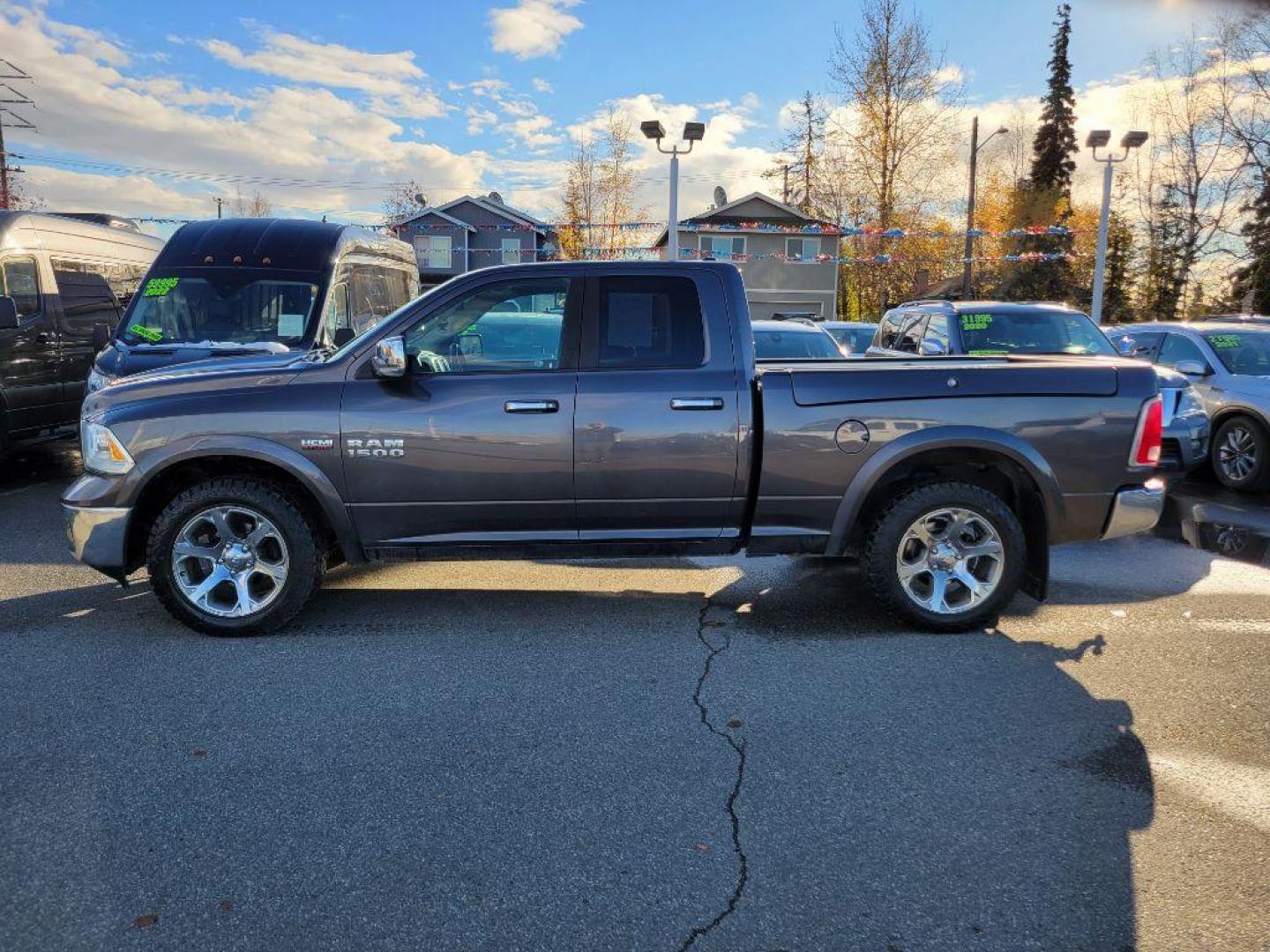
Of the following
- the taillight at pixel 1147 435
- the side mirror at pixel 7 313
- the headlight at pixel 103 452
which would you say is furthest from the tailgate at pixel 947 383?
the side mirror at pixel 7 313

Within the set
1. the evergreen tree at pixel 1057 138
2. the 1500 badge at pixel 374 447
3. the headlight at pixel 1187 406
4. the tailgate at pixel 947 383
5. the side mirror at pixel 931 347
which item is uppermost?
the evergreen tree at pixel 1057 138

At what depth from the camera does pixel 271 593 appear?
4680 millimetres

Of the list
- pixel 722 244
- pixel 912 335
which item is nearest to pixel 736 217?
pixel 722 244

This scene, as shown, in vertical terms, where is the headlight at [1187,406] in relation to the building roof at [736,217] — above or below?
below

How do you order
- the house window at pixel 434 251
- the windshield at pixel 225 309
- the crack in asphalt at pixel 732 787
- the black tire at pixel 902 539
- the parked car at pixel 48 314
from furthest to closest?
1. the house window at pixel 434 251
2. the parked car at pixel 48 314
3. the windshield at pixel 225 309
4. the black tire at pixel 902 539
5. the crack in asphalt at pixel 732 787

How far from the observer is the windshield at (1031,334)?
9016mm

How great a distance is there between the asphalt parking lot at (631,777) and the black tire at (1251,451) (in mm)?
4852

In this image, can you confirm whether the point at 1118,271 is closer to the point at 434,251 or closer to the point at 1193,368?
the point at 434,251

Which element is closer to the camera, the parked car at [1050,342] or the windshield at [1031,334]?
the parked car at [1050,342]

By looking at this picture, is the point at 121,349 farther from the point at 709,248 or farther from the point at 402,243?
the point at 709,248

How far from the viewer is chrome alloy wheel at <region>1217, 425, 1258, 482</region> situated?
927 centimetres

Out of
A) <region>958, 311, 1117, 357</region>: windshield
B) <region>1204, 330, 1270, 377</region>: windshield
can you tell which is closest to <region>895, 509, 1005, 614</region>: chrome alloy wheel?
<region>958, 311, 1117, 357</region>: windshield

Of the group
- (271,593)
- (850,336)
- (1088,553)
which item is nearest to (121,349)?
(271,593)

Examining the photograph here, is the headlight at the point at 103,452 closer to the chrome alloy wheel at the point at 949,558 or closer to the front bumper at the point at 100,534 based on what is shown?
the front bumper at the point at 100,534
